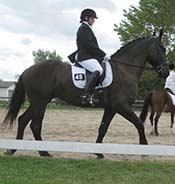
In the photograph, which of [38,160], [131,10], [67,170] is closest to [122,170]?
[67,170]

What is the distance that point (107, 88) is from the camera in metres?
8.71

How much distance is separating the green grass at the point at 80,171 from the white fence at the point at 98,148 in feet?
0.89

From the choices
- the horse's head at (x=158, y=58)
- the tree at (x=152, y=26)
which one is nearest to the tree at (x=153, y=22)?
the tree at (x=152, y=26)

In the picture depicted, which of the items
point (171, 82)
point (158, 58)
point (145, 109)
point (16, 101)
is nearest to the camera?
point (158, 58)

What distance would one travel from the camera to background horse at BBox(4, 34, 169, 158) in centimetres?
870

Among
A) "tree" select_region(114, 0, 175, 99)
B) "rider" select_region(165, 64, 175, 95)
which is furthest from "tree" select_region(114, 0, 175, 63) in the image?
"rider" select_region(165, 64, 175, 95)

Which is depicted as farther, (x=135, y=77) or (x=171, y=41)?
(x=171, y=41)

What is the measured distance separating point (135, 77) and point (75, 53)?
4.48 ft

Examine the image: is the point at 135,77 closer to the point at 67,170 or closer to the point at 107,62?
the point at 107,62

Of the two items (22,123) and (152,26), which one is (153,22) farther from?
(22,123)

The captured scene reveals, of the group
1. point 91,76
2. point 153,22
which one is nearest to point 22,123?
point 91,76

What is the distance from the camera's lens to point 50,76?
9.06m

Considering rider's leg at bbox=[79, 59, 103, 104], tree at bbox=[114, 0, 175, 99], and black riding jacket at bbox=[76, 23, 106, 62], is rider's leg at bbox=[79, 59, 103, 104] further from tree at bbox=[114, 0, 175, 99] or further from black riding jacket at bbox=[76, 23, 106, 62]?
tree at bbox=[114, 0, 175, 99]

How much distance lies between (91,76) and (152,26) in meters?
30.9
